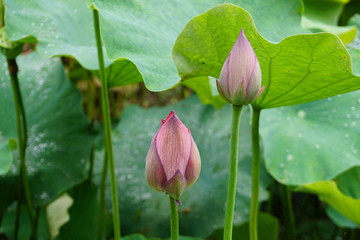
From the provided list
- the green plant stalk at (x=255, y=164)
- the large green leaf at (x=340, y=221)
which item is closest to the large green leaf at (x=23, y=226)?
the green plant stalk at (x=255, y=164)

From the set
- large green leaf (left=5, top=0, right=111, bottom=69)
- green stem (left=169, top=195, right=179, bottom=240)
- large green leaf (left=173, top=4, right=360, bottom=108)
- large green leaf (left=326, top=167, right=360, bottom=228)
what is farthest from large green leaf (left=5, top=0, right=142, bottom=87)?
large green leaf (left=326, top=167, right=360, bottom=228)

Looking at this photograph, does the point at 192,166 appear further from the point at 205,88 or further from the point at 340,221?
the point at 340,221

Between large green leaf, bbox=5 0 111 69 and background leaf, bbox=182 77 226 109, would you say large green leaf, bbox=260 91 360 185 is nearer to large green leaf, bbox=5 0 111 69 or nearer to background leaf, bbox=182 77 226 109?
background leaf, bbox=182 77 226 109

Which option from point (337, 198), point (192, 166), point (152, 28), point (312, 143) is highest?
point (152, 28)

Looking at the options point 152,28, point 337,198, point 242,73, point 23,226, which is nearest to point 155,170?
point 242,73

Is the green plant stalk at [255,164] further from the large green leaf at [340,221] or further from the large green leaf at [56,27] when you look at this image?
the large green leaf at [340,221]

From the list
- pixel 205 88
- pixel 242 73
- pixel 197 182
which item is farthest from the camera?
pixel 197 182

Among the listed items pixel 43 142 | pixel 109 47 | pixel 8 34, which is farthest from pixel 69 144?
pixel 109 47

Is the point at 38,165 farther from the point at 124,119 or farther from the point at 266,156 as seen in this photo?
the point at 266,156
